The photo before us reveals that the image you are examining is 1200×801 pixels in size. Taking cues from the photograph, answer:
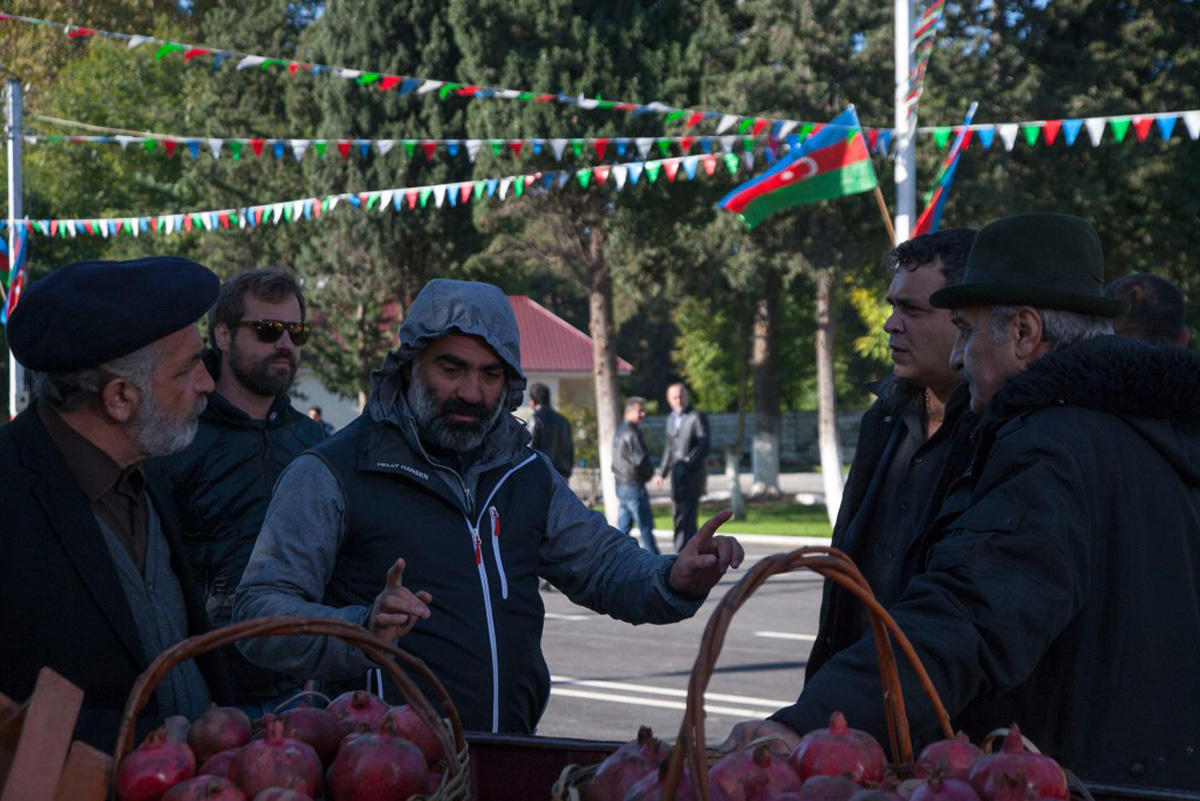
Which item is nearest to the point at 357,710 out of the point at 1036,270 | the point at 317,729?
the point at 317,729

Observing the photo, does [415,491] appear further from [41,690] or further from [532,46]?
[532,46]

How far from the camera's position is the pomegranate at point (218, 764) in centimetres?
199

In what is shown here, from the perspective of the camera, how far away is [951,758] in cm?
190

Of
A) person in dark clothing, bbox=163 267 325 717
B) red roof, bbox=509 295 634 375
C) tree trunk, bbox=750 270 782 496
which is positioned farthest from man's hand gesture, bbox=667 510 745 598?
red roof, bbox=509 295 634 375

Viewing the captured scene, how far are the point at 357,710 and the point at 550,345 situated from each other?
5182 cm

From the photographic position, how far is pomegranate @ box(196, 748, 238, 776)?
1.99m

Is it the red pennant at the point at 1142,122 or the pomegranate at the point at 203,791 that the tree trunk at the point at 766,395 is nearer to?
the red pennant at the point at 1142,122

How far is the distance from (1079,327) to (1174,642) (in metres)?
0.63

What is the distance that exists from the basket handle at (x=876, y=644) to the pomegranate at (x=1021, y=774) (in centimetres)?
27

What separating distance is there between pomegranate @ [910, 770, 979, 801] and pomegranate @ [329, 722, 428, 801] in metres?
0.68

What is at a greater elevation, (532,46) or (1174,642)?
(532,46)

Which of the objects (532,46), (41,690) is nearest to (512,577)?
(41,690)

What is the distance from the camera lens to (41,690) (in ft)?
5.94

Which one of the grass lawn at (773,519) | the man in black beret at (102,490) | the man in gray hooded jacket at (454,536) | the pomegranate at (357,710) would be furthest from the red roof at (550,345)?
the pomegranate at (357,710)
